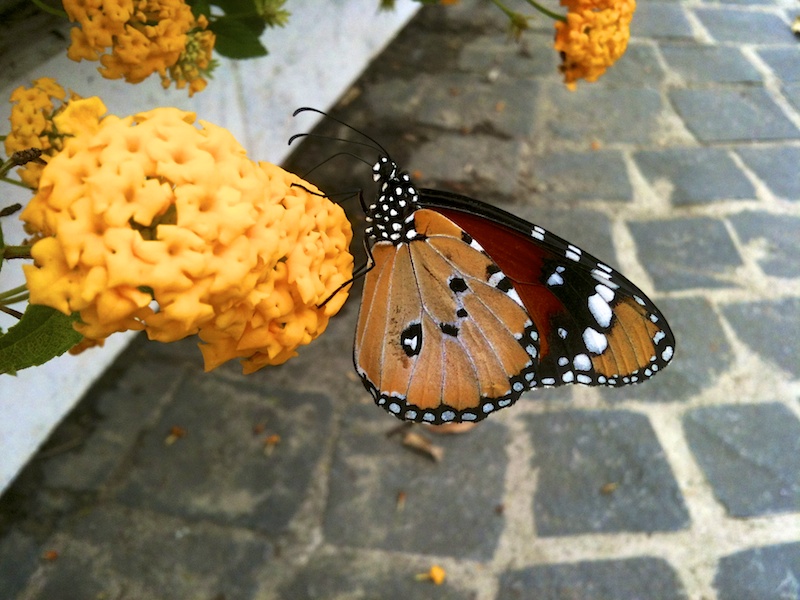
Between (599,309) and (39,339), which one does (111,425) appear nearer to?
(39,339)

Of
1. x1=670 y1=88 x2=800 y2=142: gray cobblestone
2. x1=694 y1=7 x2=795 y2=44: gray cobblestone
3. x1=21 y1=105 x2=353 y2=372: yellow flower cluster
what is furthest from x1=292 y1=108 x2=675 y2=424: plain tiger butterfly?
x1=694 y1=7 x2=795 y2=44: gray cobblestone

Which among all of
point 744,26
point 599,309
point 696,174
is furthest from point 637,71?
point 599,309

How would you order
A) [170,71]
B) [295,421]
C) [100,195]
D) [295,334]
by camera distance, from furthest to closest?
[295,421], [170,71], [295,334], [100,195]

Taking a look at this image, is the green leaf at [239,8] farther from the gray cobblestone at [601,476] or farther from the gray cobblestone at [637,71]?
the gray cobblestone at [637,71]

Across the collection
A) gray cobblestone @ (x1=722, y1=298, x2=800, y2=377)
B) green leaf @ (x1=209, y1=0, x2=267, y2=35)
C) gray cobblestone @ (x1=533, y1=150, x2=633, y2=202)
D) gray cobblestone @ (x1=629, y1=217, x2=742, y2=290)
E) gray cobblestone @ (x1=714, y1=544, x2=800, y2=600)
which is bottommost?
gray cobblestone @ (x1=714, y1=544, x2=800, y2=600)

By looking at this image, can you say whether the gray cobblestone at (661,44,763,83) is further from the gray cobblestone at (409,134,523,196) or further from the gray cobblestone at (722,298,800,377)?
the gray cobblestone at (722,298,800,377)

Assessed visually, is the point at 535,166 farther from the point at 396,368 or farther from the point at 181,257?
the point at 181,257

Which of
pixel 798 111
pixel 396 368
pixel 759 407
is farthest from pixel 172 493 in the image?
pixel 798 111
